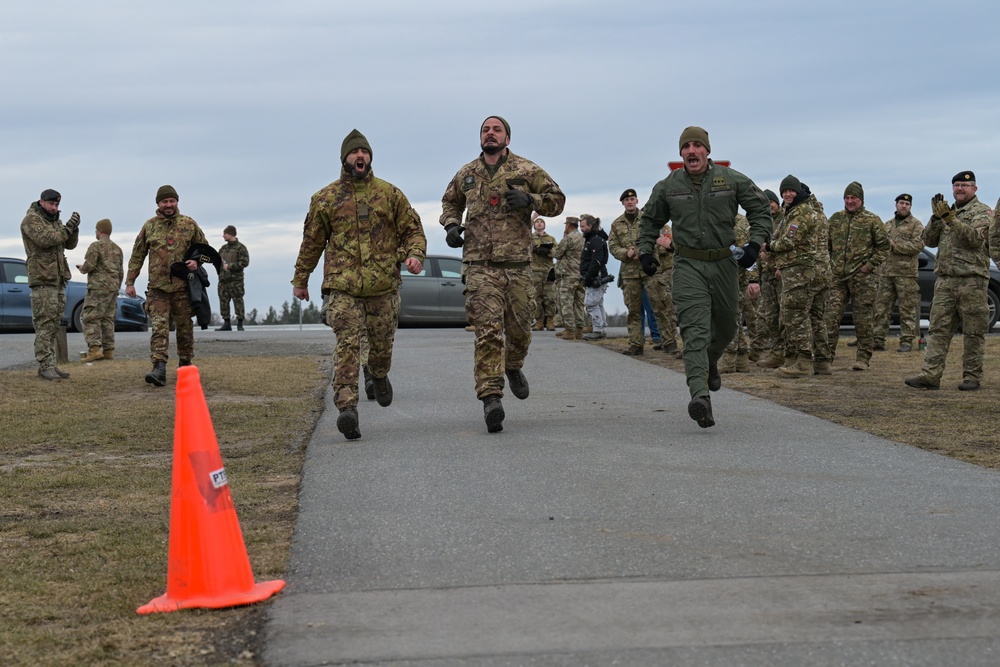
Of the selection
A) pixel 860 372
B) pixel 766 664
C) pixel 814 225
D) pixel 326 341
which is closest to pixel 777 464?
pixel 766 664

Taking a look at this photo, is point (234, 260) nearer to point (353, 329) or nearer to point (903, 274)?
point (903, 274)

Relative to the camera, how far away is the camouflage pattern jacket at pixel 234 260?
2866cm

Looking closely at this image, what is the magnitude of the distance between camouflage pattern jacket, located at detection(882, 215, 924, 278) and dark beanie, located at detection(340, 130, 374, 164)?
39.2ft

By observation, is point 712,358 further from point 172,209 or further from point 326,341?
point 326,341

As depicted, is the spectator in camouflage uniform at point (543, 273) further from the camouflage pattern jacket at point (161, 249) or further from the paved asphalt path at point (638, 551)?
the paved asphalt path at point (638, 551)

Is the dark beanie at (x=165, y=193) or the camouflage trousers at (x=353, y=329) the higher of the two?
the dark beanie at (x=165, y=193)

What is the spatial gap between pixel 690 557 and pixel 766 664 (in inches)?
58.1

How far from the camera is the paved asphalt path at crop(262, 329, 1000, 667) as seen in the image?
4242 millimetres

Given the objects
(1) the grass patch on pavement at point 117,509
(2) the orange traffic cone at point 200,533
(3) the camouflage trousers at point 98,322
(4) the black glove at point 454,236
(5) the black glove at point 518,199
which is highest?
(5) the black glove at point 518,199

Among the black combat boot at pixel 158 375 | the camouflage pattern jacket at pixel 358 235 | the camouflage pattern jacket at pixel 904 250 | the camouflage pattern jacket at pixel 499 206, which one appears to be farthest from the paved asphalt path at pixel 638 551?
the camouflage pattern jacket at pixel 904 250

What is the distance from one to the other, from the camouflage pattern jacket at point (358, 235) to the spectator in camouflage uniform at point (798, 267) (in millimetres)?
6233

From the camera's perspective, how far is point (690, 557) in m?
5.46

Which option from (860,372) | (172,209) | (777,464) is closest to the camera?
(777,464)

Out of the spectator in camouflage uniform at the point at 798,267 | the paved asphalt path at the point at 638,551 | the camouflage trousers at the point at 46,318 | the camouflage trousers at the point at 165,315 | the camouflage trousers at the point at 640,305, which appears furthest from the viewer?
the camouflage trousers at the point at 640,305
